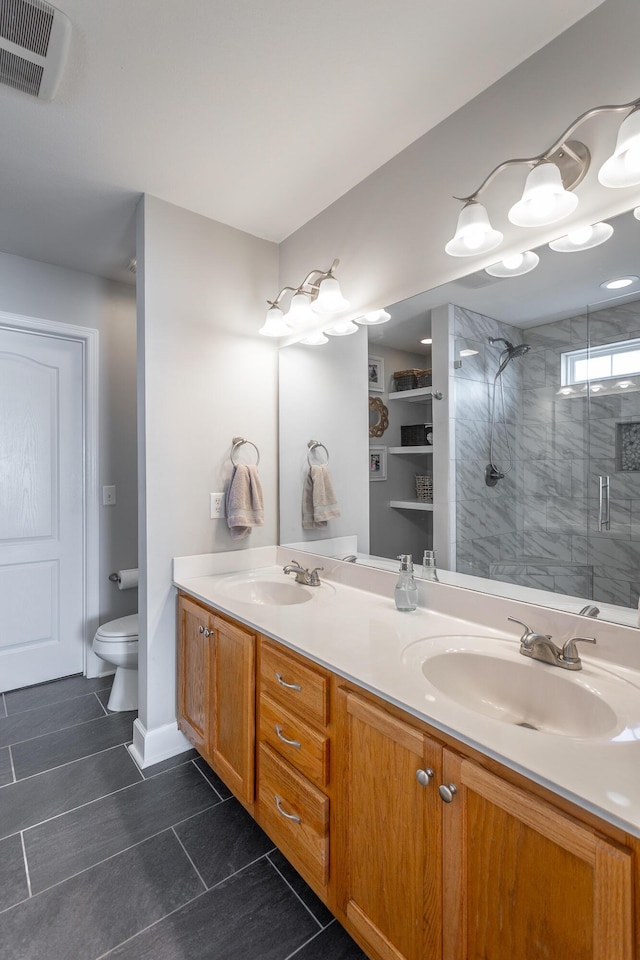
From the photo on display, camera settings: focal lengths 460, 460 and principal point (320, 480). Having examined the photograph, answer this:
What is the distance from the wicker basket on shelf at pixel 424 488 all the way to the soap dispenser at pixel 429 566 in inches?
7.3

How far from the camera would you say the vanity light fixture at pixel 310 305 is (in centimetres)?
184

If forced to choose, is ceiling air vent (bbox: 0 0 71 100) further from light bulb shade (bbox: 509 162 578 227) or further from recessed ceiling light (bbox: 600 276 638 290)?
recessed ceiling light (bbox: 600 276 638 290)

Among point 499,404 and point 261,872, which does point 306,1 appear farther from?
point 261,872

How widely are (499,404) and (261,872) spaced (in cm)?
162

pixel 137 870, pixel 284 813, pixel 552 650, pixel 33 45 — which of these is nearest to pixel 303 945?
pixel 284 813

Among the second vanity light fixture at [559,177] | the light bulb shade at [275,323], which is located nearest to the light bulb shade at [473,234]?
the second vanity light fixture at [559,177]

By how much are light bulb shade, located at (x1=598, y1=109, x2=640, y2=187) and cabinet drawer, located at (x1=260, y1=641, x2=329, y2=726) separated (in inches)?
54.3

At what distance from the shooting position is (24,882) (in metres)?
1.38

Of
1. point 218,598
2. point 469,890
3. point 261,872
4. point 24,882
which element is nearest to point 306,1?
point 218,598

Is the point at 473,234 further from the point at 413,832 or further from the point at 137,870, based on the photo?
the point at 137,870

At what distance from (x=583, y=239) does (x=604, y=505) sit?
0.70 m

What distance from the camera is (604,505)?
1.17 m

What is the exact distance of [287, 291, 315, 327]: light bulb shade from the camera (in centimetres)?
202

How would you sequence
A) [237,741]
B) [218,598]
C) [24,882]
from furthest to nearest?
[218,598], [237,741], [24,882]
